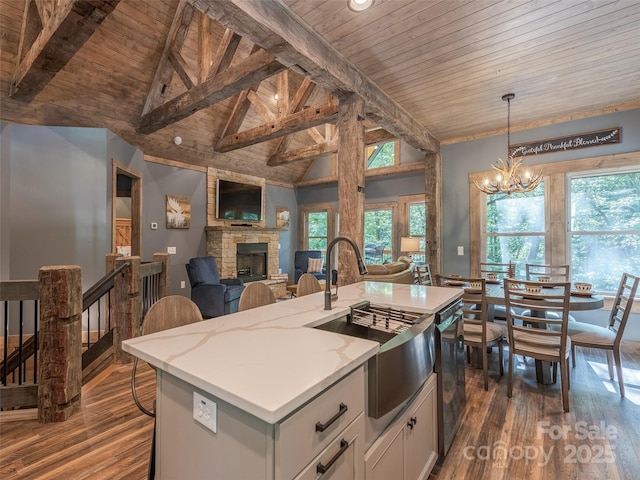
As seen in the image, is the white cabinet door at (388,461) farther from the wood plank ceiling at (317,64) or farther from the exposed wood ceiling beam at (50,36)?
the exposed wood ceiling beam at (50,36)

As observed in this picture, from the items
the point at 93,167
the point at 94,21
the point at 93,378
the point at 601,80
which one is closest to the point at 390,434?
the point at 93,378

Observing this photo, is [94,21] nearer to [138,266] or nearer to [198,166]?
[138,266]

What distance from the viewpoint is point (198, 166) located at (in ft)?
20.0

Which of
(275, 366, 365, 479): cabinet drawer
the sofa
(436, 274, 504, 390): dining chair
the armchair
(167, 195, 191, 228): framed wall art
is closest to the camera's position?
(275, 366, 365, 479): cabinet drawer

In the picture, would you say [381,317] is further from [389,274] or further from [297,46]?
[389,274]

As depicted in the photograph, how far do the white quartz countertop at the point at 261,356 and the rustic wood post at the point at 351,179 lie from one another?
1.32 meters

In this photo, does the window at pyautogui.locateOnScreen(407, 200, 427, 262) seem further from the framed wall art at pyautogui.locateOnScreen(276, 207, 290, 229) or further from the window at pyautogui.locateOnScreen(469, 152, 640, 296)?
the framed wall art at pyautogui.locateOnScreen(276, 207, 290, 229)

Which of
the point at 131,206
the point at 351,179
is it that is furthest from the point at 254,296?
the point at 131,206

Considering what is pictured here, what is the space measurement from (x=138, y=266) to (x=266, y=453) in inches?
110

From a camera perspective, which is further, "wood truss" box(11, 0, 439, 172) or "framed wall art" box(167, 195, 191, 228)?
"framed wall art" box(167, 195, 191, 228)

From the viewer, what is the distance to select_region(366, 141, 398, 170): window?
21.7 ft

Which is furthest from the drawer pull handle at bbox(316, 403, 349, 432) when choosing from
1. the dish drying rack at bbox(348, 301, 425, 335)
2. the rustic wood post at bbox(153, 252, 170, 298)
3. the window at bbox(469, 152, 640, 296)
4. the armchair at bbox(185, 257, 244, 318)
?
the window at bbox(469, 152, 640, 296)

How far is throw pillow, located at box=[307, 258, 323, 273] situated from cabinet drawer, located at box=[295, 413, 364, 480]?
20.2 ft

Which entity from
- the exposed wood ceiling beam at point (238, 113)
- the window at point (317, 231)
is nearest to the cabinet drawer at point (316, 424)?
the exposed wood ceiling beam at point (238, 113)
